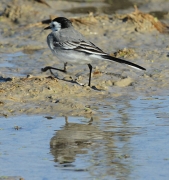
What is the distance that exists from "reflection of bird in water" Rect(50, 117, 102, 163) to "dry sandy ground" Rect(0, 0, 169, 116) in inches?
29.9

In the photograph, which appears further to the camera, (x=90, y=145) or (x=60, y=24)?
(x=60, y=24)

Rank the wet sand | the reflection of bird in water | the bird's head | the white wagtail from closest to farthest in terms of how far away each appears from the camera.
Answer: the wet sand
the reflection of bird in water
the white wagtail
the bird's head

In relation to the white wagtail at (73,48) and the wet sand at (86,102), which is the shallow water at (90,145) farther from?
the white wagtail at (73,48)

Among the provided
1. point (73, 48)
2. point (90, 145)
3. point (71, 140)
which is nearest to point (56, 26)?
point (73, 48)

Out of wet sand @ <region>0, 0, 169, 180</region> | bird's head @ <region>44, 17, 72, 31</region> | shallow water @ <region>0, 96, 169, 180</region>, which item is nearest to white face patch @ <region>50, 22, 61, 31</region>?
bird's head @ <region>44, 17, 72, 31</region>

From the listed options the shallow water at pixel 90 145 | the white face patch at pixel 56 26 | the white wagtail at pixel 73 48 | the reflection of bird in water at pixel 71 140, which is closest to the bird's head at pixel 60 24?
the white face patch at pixel 56 26

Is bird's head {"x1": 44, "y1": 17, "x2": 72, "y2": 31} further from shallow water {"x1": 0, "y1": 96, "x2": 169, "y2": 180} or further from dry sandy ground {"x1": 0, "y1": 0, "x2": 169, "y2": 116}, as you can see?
shallow water {"x1": 0, "y1": 96, "x2": 169, "y2": 180}

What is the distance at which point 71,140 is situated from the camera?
7.36m

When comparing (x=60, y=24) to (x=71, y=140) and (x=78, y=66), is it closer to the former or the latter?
(x=78, y=66)

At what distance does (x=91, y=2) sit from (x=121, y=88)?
716 cm

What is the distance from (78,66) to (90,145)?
4623mm

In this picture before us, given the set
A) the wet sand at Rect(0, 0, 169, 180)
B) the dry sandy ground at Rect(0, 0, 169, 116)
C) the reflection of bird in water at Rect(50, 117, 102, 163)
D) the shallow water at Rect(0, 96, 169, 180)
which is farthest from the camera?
the dry sandy ground at Rect(0, 0, 169, 116)

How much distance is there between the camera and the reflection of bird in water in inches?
267

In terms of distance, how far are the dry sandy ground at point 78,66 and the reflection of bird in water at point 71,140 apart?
760 millimetres
